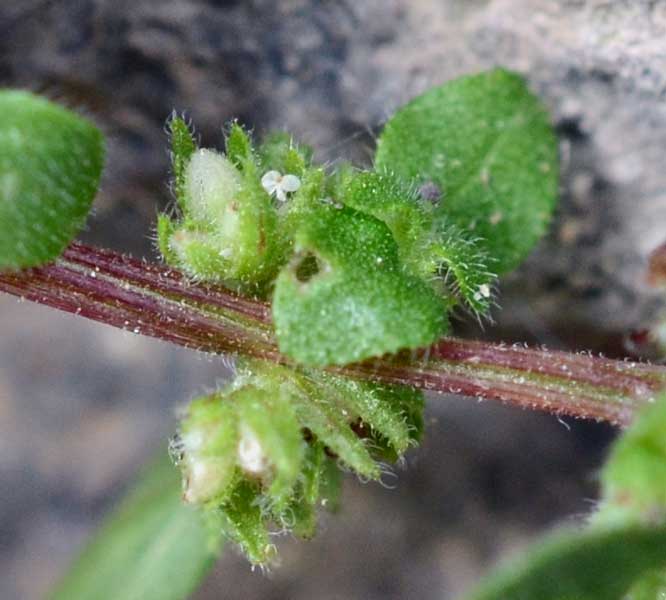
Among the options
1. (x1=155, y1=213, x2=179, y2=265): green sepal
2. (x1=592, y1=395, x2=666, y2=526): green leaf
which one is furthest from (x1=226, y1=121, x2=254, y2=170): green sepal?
(x1=592, y1=395, x2=666, y2=526): green leaf

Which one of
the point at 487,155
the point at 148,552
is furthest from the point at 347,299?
the point at 148,552

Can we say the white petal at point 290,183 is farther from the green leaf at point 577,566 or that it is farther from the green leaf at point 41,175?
the green leaf at point 577,566

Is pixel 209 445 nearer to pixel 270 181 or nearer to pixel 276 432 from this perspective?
pixel 276 432

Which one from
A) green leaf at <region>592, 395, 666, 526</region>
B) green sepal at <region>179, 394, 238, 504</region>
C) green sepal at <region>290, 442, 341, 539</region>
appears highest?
green leaf at <region>592, 395, 666, 526</region>

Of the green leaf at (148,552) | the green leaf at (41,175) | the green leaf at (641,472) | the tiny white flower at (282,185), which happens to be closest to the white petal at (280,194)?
the tiny white flower at (282,185)

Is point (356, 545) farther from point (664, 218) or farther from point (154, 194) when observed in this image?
point (664, 218)

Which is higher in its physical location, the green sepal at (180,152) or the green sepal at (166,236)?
the green sepal at (180,152)

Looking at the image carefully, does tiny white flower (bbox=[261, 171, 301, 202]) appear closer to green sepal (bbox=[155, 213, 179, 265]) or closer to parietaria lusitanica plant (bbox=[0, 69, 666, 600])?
parietaria lusitanica plant (bbox=[0, 69, 666, 600])
